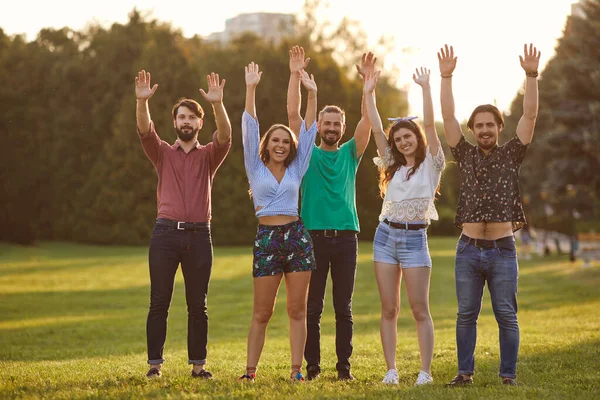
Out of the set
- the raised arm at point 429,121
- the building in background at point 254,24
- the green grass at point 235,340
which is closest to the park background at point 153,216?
the green grass at point 235,340

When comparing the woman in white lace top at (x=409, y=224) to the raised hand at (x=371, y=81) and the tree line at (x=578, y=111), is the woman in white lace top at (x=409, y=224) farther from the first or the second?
the tree line at (x=578, y=111)

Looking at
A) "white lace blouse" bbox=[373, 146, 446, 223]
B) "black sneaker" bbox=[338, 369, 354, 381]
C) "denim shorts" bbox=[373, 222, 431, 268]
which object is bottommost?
"black sneaker" bbox=[338, 369, 354, 381]

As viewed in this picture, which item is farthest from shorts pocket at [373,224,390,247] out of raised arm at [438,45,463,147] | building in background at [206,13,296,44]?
building in background at [206,13,296,44]

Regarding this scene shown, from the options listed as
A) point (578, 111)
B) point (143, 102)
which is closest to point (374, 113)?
point (143, 102)

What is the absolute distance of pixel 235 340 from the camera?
1392 cm

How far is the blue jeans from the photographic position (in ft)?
22.7

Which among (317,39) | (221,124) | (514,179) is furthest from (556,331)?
(317,39)

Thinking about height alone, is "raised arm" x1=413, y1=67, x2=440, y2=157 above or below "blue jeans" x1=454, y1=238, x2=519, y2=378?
above

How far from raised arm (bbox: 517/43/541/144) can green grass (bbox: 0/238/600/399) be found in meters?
2.10

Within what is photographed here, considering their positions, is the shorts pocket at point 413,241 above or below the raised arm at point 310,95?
below

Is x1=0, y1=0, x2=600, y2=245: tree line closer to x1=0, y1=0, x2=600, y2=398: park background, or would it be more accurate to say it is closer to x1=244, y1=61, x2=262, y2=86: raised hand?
x1=0, y1=0, x2=600, y2=398: park background

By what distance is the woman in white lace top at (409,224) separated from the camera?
7113 millimetres

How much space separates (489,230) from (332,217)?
4.38 feet

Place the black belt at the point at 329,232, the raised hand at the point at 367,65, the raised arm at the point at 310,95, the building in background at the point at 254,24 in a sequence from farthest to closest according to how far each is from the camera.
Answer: the building in background at the point at 254,24
the raised hand at the point at 367,65
the raised arm at the point at 310,95
the black belt at the point at 329,232
